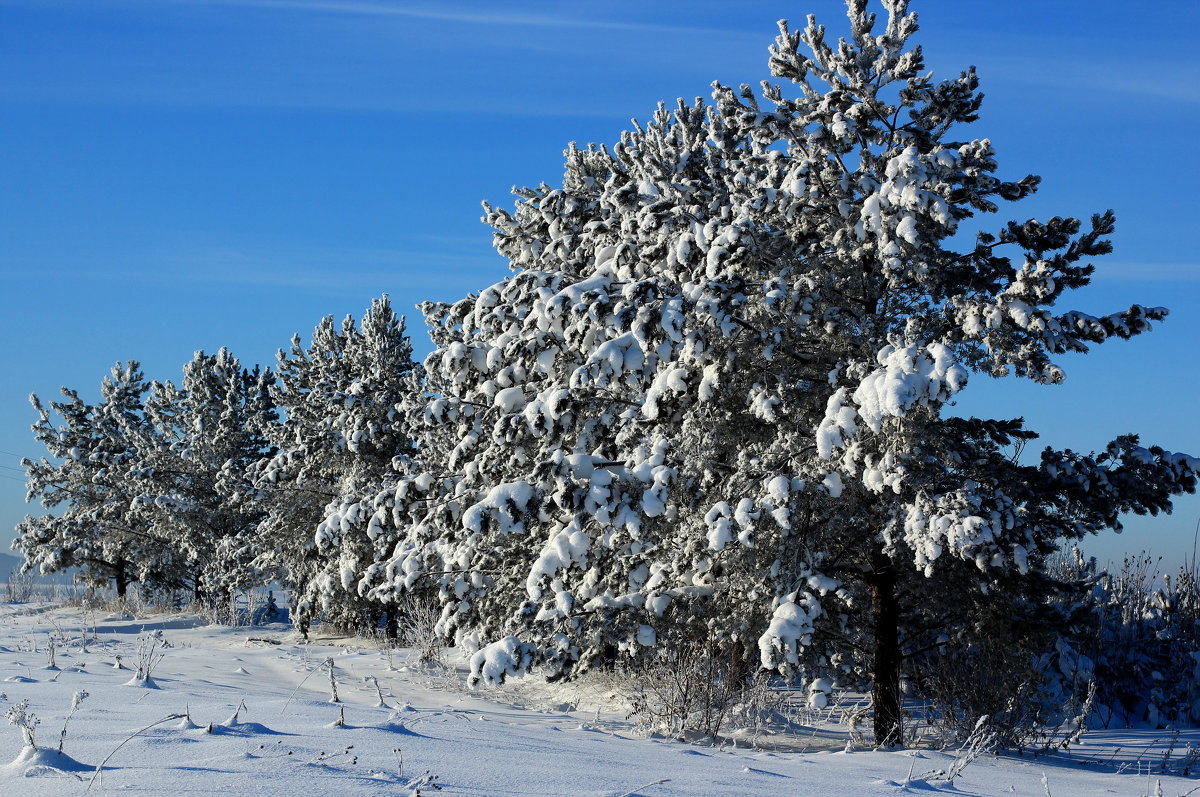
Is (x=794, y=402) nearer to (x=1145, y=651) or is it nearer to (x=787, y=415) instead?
(x=787, y=415)

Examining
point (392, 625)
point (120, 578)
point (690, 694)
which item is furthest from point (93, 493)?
point (690, 694)

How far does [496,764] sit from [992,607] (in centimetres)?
647

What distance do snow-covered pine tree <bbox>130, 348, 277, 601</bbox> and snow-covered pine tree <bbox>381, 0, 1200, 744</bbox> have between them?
1403 centimetres

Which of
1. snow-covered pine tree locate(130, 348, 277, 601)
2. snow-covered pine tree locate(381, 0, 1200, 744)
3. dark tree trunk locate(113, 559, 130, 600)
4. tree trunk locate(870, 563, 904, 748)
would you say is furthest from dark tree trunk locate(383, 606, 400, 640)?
dark tree trunk locate(113, 559, 130, 600)

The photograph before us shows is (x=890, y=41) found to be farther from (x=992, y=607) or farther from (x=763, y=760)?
(x=763, y=760)

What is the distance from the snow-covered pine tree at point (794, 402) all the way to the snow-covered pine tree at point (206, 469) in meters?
14.0

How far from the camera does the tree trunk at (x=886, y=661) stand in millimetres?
9797

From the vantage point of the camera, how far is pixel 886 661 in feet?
33.2

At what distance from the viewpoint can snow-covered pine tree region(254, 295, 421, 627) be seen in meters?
19.1

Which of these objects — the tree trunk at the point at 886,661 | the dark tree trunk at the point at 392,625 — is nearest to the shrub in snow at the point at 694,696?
the tree trunk at the point at 886,661

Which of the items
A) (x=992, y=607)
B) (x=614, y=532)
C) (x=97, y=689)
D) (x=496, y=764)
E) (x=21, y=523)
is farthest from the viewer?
(x=21, y=523)

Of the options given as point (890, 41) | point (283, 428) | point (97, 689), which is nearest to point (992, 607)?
point (890, 41)

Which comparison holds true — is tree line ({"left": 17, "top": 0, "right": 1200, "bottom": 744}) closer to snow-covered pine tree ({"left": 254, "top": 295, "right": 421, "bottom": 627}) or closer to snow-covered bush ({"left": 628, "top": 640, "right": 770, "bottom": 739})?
snow-covered bush ({"left": 628, "top": 640, "right": 770, "bottom": 739})

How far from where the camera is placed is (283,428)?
22047 millimetres
